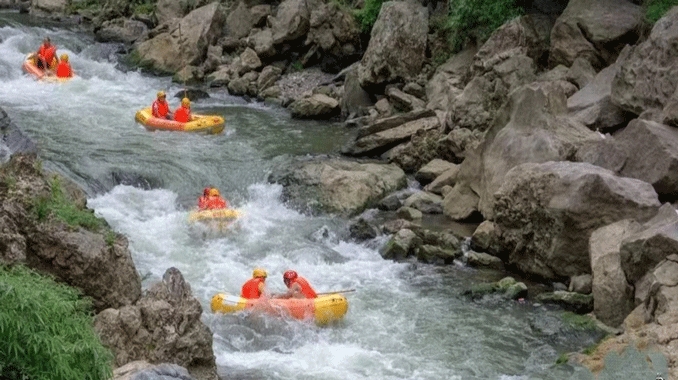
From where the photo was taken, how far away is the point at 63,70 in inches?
992

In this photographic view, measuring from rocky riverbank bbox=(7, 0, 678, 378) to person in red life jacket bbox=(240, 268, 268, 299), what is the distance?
2.93m

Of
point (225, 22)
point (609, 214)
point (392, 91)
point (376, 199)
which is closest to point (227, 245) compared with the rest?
point (376, 199)

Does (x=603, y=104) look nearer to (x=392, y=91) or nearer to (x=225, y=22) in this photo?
(x=392, y=91)

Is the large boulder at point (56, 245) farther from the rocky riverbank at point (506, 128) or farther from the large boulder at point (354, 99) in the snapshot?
the large boulder at point (354, 99)

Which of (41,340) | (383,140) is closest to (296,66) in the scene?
(383,140)

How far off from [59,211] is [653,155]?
8551 millimetres

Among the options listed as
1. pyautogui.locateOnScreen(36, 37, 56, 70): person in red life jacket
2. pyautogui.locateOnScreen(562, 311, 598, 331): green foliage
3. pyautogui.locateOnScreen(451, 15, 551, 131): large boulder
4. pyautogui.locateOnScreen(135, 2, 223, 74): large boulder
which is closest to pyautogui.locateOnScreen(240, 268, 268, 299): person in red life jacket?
pyautogui.locateOnScreen(562, 311, 598, 331): green foliage

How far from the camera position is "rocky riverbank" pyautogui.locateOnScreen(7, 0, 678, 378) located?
13.4 meters

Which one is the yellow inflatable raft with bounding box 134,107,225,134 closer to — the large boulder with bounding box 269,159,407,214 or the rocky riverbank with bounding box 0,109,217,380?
the large boulder with bounding box 269,159,407,214

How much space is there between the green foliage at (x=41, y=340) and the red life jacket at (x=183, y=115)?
47.7 ft

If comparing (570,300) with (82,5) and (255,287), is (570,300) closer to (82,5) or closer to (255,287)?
(255,287)

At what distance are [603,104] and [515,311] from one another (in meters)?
5.40

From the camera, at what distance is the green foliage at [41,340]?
6234 mm

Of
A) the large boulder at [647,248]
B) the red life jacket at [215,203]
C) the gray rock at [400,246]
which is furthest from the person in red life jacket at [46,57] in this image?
the large boulder at [647,248]
